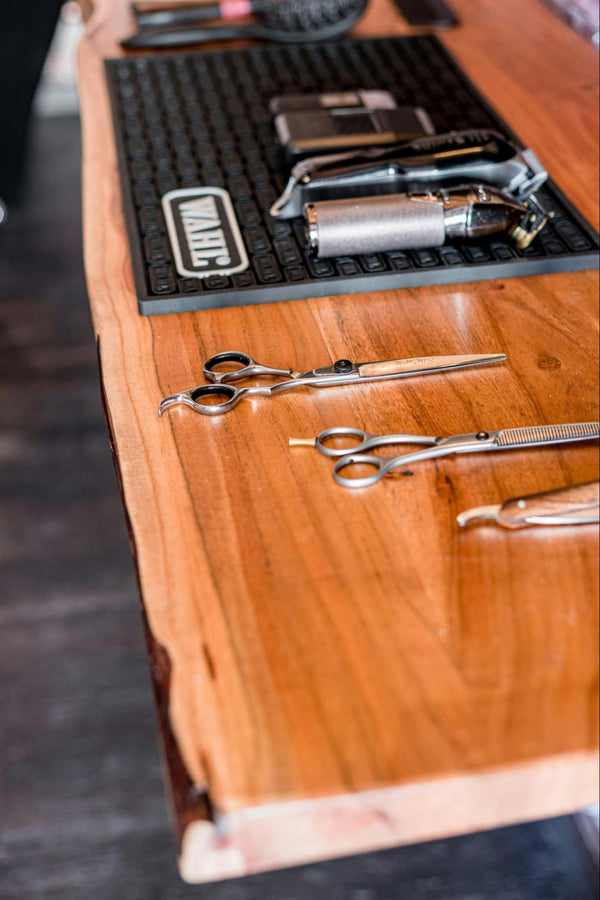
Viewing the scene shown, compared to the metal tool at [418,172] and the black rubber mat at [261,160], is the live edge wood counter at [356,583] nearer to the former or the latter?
the black rubber mat at [261,160]

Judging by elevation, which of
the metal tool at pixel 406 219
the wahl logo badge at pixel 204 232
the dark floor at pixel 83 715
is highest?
the wahl logo badge at pixel 204 232

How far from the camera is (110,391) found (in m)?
0.72

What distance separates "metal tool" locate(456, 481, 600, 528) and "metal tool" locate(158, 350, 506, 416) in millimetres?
172

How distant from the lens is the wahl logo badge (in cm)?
84

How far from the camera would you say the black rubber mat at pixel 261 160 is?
0.83 metres

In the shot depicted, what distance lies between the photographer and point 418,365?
0.73 metres


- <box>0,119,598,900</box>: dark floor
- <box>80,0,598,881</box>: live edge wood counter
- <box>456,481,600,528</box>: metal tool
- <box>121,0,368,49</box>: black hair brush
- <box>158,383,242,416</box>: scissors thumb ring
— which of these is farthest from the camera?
<box>121,0,368,49</box>: black hair brush

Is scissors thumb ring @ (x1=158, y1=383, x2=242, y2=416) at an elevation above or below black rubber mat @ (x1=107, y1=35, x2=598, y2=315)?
below

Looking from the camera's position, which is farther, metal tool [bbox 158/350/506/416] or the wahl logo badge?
the wahl logo badge

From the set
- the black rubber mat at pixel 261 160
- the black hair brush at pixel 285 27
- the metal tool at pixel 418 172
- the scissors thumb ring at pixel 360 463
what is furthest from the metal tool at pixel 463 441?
the black hair brush at pixel 285 27

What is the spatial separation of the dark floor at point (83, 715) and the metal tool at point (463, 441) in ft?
2.10

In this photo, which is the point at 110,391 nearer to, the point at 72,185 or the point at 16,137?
the point at 16,137

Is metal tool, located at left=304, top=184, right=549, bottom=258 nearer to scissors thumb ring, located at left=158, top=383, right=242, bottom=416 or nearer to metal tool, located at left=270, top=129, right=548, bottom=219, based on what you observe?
metal tool, located at left=270, top=129, right=548, bottom=219

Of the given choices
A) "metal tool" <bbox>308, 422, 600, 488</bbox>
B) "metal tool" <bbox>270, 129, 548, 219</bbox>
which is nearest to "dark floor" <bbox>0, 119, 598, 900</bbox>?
"metal tool" <bbox>308, 422, 600, 488</bbox>
